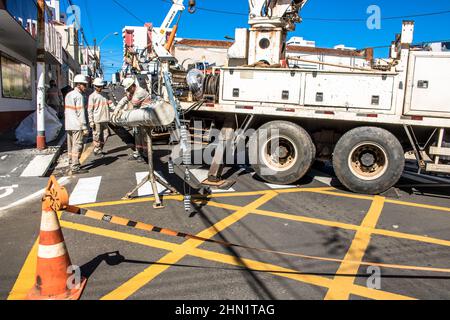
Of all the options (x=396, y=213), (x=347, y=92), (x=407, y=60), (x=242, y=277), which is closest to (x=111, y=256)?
(x=242, y=277)

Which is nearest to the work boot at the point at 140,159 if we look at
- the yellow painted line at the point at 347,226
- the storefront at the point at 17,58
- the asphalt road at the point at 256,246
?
the asphalt road at the point at 256,246

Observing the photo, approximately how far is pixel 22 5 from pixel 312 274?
11069mm

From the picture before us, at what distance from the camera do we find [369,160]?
6.70 meters

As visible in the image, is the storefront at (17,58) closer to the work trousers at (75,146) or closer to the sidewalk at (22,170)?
the sidewalk at (22,170)

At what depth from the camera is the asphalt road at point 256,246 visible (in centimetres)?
341

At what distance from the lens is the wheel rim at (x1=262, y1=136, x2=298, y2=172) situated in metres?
7.21

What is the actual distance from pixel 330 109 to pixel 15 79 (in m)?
13.1

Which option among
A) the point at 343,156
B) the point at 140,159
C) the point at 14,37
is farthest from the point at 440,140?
the point at 14,37

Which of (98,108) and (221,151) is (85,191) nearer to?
(221,151)

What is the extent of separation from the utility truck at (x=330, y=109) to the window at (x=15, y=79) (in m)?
8.67

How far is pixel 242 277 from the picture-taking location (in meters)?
3.60

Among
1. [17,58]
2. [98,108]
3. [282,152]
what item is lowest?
[282,152]

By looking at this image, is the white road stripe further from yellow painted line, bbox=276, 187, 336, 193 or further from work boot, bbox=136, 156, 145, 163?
A: yellow painted line, bbox=276, 187, 336, 193
